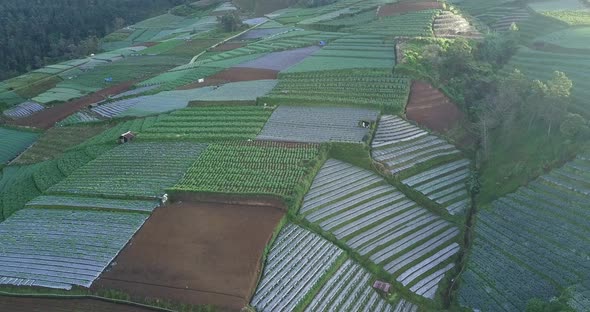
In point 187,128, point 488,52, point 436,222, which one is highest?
point 488,52

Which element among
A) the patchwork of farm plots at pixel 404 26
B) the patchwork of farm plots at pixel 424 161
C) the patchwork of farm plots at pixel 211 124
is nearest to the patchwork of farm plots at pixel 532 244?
the patchwork of farm plots at pixel 424 161

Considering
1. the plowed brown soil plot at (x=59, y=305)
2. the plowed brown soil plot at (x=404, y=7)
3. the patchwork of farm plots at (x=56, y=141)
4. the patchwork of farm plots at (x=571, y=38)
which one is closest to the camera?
the plowed brown soil plot at (x=59, y=305)

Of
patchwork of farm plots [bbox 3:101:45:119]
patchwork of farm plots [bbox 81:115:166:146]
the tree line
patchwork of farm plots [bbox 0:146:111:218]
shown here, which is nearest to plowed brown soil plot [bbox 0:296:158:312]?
patchwork of farm plots [bbox 0:146:111:218]

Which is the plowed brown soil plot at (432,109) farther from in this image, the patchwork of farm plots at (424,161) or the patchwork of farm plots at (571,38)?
the patchwork of farm plots at (571,38)

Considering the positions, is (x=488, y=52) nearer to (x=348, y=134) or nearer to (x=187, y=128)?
(x=348, y=134)

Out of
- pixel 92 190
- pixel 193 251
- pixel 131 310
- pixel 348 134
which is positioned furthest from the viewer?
pixel 348 134

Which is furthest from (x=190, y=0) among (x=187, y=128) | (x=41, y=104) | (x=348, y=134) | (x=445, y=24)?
(x=348, y=134)

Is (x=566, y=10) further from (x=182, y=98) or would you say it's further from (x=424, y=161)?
(x=182, y=98)
